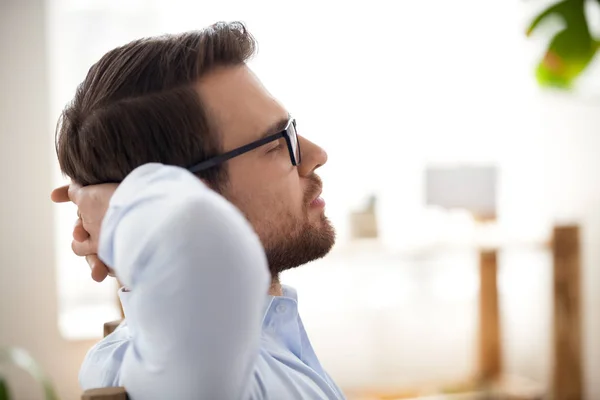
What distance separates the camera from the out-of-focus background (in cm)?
358

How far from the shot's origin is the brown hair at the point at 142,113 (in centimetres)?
88

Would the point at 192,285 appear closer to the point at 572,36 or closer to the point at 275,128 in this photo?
the point at 275,128

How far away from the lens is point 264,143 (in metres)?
0.96

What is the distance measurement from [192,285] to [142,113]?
0.39m

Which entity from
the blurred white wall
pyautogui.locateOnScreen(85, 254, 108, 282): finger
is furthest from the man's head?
the blurred white wall

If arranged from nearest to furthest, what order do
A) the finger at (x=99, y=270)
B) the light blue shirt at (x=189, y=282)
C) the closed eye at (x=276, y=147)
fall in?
the light blue shirt at (x=189, y=282), the finger at (x=99, y=270), the closed eye at (x=276, y=147)

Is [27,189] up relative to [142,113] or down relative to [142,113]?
down

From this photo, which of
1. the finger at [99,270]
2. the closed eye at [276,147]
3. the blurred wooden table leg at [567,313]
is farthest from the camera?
the blurred wooden table leg at [567,313]

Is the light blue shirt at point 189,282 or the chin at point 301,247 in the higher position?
the light blue shirt at point 189,282

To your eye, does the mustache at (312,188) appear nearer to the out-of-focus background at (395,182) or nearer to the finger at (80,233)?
the finger at (80,233)

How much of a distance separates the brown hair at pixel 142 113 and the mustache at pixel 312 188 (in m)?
0.17

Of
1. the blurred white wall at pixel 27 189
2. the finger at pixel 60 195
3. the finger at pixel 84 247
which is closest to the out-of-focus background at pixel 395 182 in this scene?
the blurred white wall at pixel 27 189

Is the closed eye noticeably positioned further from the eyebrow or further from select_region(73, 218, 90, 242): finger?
select_region(73, 218, 90, 242): finger

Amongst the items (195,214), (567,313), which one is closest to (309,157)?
(195,214)
